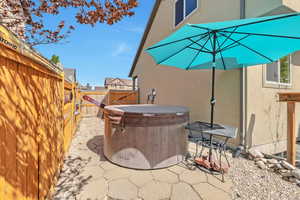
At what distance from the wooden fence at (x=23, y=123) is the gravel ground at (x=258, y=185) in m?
2.62

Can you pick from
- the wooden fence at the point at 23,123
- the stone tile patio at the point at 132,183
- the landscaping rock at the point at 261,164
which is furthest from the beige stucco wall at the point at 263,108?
the wooden fence at the point at 23,123

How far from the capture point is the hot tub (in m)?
2.50

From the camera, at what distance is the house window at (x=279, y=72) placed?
3.73 metres

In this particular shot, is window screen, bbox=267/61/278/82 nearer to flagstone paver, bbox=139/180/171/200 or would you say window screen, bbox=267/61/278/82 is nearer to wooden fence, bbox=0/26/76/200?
flagstone paver, bbox=139/180/171/200

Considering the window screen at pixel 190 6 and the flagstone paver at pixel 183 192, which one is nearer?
the flagstone paver at pixel 183 192

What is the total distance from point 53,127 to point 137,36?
332 inches

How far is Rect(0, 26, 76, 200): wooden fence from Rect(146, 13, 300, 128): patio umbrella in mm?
1913

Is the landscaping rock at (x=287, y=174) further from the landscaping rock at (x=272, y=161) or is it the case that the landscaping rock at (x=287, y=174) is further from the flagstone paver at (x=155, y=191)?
the flagstone paver at (x=155, y=191)

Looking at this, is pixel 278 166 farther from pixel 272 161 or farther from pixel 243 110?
pixel 243 110

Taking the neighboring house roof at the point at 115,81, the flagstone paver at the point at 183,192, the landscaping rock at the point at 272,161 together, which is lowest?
the flagstone paver at the point at 183,192

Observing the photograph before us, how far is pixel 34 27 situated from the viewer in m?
3.08

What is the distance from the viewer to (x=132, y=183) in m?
2.16

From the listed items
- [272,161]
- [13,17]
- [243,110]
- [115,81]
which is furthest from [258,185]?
[115,81]

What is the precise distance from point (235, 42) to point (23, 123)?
335 cm
